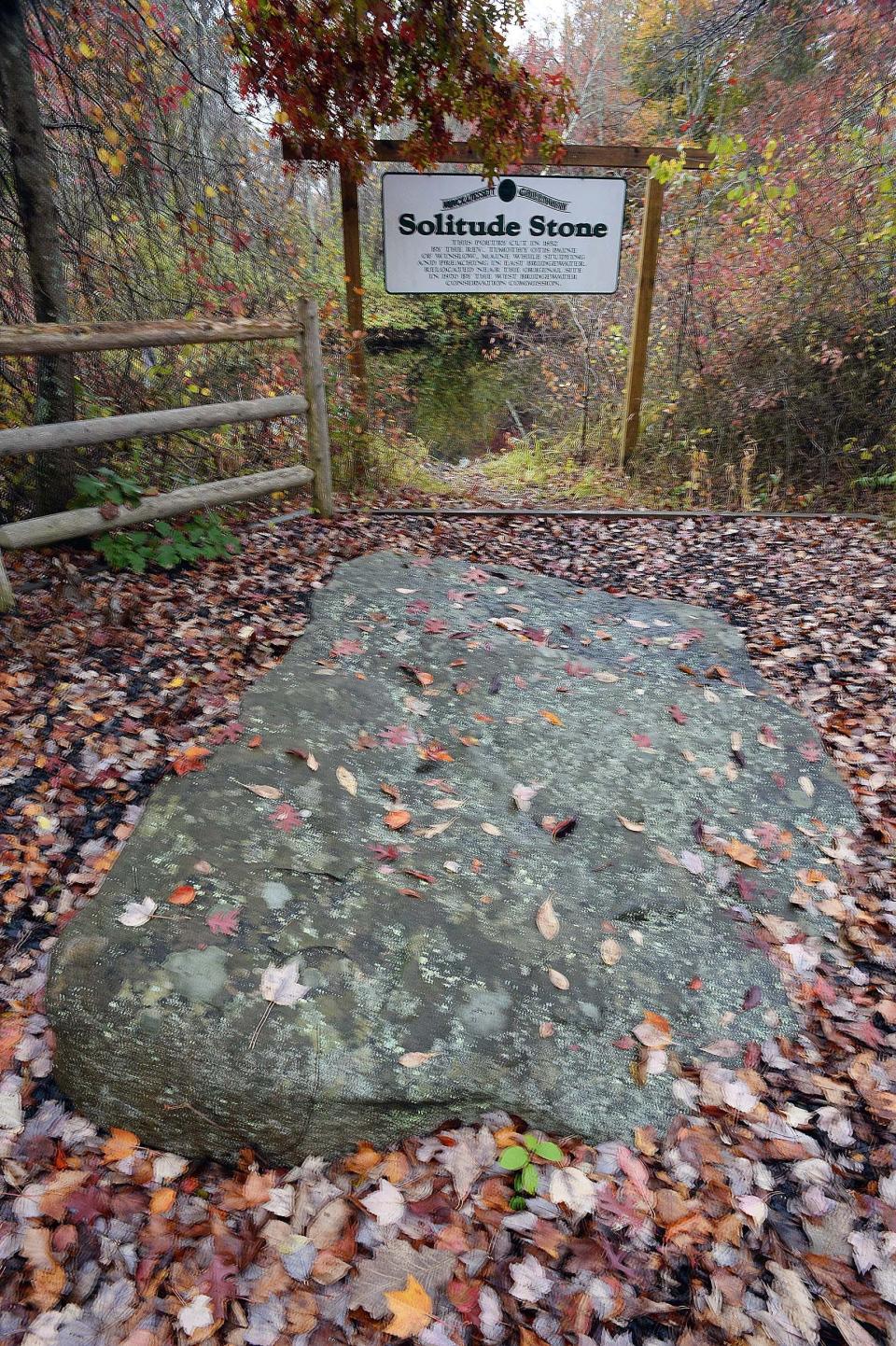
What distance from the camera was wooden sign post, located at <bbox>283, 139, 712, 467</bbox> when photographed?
273 inches

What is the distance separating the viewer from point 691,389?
29.2ft

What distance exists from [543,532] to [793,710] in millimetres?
3459

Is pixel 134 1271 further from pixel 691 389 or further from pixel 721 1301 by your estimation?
pixel 691 389

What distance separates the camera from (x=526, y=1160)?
225cm

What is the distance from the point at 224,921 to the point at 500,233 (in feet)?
23.8

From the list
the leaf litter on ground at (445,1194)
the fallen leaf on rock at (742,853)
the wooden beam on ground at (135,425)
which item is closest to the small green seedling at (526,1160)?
the leaf litter on ground at (445,1194)

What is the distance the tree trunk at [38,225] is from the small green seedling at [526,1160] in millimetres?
4409

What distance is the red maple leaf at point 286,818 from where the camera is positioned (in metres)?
3.00

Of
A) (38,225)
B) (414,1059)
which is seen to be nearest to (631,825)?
(414,1059)

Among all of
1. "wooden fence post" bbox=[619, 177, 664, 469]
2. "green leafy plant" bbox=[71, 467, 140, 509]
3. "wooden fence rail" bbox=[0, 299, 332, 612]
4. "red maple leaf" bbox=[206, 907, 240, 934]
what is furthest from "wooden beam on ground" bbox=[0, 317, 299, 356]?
"wooden fence post" bbox=[619, 177, 664, 469]

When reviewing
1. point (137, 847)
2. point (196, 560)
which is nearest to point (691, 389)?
point (196, 560)

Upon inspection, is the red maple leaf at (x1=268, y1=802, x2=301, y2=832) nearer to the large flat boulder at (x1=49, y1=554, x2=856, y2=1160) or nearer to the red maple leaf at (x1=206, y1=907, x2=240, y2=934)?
the large flat boulder at (x1=49, y1=554, x2=856, y2=1160)

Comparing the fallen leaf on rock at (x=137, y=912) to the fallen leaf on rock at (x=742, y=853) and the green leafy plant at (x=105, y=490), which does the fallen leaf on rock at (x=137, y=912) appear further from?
the green leafy plant at (x=105, y=490)

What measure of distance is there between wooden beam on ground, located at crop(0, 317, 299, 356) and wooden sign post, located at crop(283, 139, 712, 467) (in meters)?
2.14
